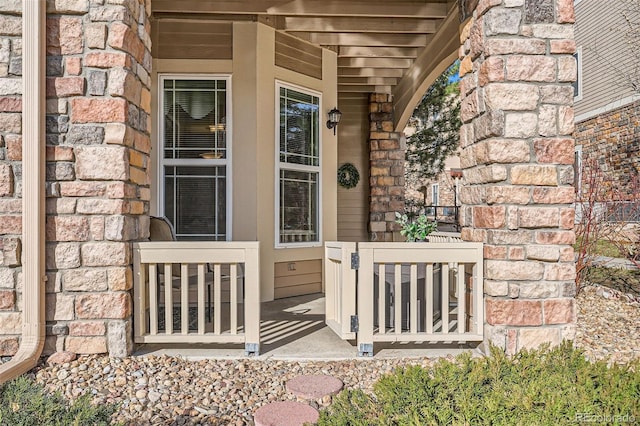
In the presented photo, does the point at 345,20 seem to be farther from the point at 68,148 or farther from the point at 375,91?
the point at 68,148

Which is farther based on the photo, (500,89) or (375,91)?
(375,91)

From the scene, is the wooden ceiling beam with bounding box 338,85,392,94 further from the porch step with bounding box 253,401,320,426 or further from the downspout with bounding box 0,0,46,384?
the porch step with bounding box 253,401,320,426

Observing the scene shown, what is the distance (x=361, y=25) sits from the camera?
4.83 m

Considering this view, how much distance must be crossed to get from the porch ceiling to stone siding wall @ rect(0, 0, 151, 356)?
177cm

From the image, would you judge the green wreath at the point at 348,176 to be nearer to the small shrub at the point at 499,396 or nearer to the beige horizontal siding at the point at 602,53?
the small shrub at the point at 499,396

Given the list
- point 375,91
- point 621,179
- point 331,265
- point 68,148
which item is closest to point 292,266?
point 331,265

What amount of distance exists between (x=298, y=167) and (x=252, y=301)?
254 centimetres

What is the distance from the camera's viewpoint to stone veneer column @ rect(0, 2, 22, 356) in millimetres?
2643

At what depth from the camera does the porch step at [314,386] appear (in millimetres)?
2260

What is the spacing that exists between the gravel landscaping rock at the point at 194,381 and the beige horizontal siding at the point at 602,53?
7395 mm

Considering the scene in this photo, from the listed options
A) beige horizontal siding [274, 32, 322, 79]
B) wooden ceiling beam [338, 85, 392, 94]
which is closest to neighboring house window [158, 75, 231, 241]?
beige horizontal siding [274, 32, 322, 79]

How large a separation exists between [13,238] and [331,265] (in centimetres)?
213

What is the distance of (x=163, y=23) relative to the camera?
4.56m

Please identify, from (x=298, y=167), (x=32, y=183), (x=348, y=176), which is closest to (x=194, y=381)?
(x=32, y=183)
